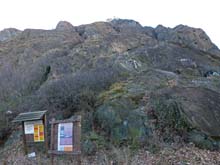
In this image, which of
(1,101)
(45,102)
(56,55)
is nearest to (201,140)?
(45,102)

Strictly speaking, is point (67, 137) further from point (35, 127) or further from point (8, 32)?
point (8, 32)

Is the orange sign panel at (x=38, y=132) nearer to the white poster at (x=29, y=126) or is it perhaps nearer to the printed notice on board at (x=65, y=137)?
the white poster at (x=29, y=126)

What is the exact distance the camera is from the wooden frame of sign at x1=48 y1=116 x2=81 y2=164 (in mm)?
7841

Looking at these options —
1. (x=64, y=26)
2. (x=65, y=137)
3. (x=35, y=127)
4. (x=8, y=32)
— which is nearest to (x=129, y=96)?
(x=35, y=127)

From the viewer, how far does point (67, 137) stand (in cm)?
808

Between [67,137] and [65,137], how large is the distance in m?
0.06

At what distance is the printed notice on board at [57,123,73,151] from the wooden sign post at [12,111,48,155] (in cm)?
122

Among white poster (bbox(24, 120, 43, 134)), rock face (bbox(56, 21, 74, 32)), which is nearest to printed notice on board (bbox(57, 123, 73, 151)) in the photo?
white poster (bbox(24, 120, 43, 134))

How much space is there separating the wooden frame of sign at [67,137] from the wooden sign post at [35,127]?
1041mm

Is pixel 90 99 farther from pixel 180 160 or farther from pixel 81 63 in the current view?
pixel 81 63

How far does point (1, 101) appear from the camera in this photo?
15.9 m

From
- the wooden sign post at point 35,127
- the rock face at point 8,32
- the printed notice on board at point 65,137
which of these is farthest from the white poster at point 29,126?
the rock face at point 8,32

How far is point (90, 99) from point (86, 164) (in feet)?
12.1

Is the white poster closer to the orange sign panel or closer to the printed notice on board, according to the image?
the orange sign panel
